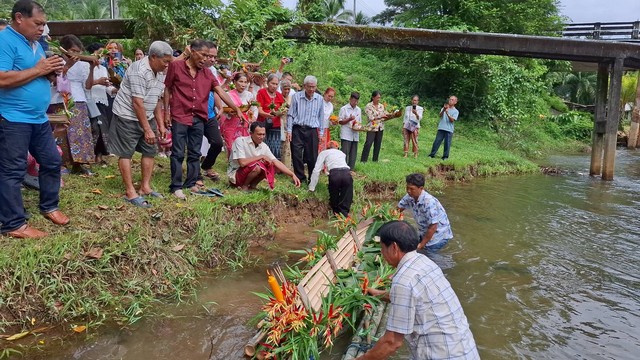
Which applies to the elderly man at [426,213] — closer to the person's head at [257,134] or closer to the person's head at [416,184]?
the person's head at [416,184]

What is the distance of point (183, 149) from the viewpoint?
578 centimetres

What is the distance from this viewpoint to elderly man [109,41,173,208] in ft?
17.0

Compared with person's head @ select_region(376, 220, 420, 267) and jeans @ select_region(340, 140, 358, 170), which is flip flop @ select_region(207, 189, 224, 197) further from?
jeans @ select_region(340, 140, 358, 170)

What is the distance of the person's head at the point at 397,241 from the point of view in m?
2.71

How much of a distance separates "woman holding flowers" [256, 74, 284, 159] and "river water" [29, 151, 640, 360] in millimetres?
2249

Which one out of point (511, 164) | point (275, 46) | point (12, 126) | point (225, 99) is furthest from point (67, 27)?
point (511, 164)

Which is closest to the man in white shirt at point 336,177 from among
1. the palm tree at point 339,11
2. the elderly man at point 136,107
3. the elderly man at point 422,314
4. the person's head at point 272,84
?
the person's head at point 272,84

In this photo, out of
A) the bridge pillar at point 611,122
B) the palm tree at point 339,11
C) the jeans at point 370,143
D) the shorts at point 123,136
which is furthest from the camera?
the palm tree at point 339,11

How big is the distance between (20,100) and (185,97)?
1.98 metres

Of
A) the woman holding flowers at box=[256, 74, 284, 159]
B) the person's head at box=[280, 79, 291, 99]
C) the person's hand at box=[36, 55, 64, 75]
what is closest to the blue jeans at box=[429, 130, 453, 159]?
the person's head at box=[280, 79, 291, 99]

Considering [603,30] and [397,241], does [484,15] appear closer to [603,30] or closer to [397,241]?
[603,30]

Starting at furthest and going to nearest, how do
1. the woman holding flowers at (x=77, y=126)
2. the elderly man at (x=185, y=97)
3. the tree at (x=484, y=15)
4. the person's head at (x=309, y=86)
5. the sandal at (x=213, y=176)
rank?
Answer: the tree at (x=484, y=15) → the person's head at (x=309, y=86) → the sandal at (x=213, y=176) → the woman holding flowers at (x=77, y=126) → the elderly man at (x=185, y=97)

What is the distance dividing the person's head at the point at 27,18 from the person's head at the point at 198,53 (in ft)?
5.78

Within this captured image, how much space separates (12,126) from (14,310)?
158cm
